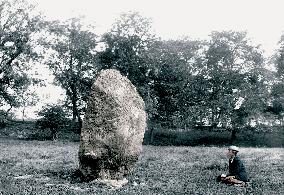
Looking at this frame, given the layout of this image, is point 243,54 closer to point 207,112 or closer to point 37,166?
point 207,112

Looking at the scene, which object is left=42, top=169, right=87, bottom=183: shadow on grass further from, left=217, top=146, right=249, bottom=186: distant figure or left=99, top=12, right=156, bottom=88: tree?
left=99, top=12, right=156, bottom=88: tree

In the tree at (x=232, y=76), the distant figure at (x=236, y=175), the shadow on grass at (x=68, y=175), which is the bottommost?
the shadow on grass at (x=68, y=175)

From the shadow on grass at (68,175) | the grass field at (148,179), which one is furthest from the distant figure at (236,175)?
the shadow on grass at (68,175)

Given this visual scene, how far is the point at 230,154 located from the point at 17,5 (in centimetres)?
5265

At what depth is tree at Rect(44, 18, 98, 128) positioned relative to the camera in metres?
71.2

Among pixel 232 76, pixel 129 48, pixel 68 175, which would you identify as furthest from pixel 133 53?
pixel 68 175

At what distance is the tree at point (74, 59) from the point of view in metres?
71.2

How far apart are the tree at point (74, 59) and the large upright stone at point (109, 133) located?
50944 millimetres

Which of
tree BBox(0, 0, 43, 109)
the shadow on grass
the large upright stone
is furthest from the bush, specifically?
the large upright stone

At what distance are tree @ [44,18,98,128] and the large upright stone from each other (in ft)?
167

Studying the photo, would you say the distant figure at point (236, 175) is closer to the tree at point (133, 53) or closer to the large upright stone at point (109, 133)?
the large upright stone at point (109, 133)

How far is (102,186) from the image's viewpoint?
17672mm

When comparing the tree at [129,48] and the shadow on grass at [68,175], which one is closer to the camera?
the shadow on grass at [68,175]

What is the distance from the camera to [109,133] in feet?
60.8
